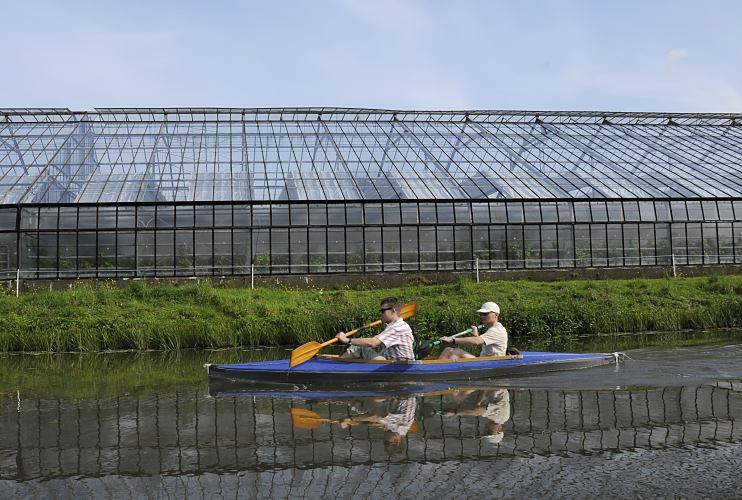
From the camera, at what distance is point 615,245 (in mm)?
35219

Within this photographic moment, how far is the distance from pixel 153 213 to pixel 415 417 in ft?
79.7

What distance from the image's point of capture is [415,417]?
11.0m

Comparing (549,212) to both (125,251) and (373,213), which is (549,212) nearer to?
(373,213)

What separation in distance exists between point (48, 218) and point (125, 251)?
11.9 ft

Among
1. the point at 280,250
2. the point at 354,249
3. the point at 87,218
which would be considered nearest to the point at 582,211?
the point at 354,249

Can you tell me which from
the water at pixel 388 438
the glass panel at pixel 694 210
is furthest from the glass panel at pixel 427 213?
the water at pixel 388 438

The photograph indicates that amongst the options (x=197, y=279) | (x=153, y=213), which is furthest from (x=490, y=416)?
(x=153, y=213)

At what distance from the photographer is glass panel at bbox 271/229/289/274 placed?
32.7 metres

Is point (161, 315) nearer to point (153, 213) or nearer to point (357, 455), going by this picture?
point (153, 213)

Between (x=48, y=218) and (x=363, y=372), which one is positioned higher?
(x=48, y=218)

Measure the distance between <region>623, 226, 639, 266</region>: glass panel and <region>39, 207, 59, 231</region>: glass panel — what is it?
87.4 ft

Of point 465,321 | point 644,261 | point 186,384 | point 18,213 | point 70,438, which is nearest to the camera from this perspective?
point 70,438

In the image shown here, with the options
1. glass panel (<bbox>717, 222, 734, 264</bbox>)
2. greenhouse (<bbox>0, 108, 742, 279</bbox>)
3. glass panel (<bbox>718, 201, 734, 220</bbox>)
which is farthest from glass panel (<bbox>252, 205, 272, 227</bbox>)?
glass panel (<bbox>718, 201, 734, 220</bbox>)

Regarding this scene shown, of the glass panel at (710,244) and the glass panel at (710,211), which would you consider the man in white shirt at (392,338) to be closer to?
the glass panel at (710,244)
